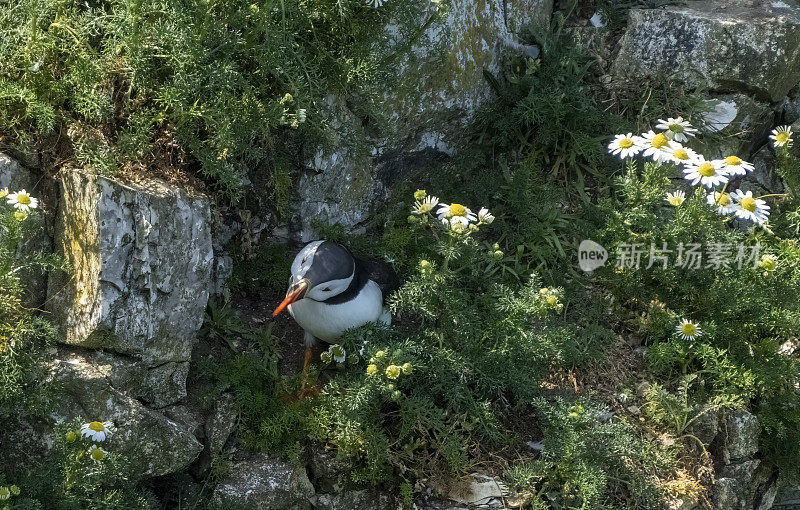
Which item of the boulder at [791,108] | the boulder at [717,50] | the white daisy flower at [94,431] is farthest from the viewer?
the boulder at [791,108]

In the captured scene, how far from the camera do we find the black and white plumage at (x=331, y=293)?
3.71 m

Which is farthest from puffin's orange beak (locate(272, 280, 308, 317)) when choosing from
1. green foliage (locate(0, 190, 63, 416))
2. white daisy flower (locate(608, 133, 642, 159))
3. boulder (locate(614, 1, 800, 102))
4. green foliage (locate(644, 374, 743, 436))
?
boulder (locate(614, 1, 800, 102))

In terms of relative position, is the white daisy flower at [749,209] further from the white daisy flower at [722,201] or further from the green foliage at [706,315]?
the green foliage at [706,315]

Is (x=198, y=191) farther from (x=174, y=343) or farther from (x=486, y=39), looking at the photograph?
(x=486, y=39)

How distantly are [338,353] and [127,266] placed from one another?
103 cm

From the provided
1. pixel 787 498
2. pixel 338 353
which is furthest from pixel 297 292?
pixel 787 498

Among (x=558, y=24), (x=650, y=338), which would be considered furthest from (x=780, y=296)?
(x=558, y=24)

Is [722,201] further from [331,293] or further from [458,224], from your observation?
[331,293]

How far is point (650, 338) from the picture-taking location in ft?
15.1

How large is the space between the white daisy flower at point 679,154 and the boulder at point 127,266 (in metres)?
2.40

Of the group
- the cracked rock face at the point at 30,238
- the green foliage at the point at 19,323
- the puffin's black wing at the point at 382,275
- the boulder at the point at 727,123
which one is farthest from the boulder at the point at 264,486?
the boulder at the point at 727,123

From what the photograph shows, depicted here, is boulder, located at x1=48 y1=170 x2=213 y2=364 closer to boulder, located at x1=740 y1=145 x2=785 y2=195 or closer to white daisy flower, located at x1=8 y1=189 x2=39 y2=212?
white daisy flower, located at x1=8 y1=189 x2=39 y2=212

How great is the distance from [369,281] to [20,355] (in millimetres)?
1578

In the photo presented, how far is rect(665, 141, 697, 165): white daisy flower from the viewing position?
422 centimetres
